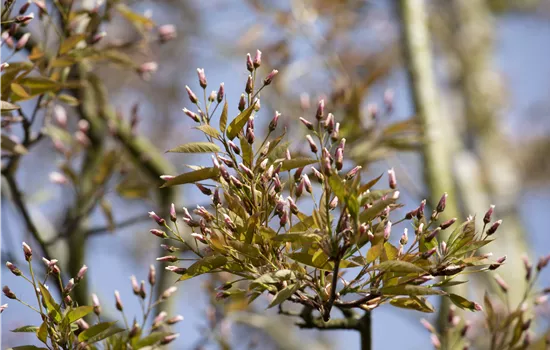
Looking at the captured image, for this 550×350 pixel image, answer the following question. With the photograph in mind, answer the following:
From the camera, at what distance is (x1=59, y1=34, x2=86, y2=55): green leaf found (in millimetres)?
1847

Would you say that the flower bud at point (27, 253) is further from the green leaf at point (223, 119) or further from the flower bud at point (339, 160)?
the flower bud at point (339, 160)

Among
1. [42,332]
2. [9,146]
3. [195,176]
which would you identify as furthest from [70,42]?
[42,332]

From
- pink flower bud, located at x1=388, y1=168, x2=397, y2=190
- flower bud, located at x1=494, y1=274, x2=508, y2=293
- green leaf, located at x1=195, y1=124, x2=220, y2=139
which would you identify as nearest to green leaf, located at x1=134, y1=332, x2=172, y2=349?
green leaf, located at x1=195, y1=124, x2=220, y2=139

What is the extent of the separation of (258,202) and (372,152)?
1316 millimetres

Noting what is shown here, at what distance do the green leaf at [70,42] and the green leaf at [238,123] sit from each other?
0.70m

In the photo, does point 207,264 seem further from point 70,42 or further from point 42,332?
point 70,42

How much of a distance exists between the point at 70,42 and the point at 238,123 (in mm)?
740

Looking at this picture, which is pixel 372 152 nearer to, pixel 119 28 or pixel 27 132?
pixel 27 132

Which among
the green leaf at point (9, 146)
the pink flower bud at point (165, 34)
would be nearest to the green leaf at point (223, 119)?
the green leaf at point (9, 146)

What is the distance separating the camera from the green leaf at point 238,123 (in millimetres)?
1387

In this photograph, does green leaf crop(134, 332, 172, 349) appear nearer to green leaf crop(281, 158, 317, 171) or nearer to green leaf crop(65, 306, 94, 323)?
green leaf crop(65, 306, 94, 323)

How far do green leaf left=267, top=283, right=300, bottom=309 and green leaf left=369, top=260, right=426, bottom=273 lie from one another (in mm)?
173

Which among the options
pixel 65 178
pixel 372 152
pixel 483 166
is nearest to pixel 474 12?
pixel 483 166

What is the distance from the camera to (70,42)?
6.08ft
